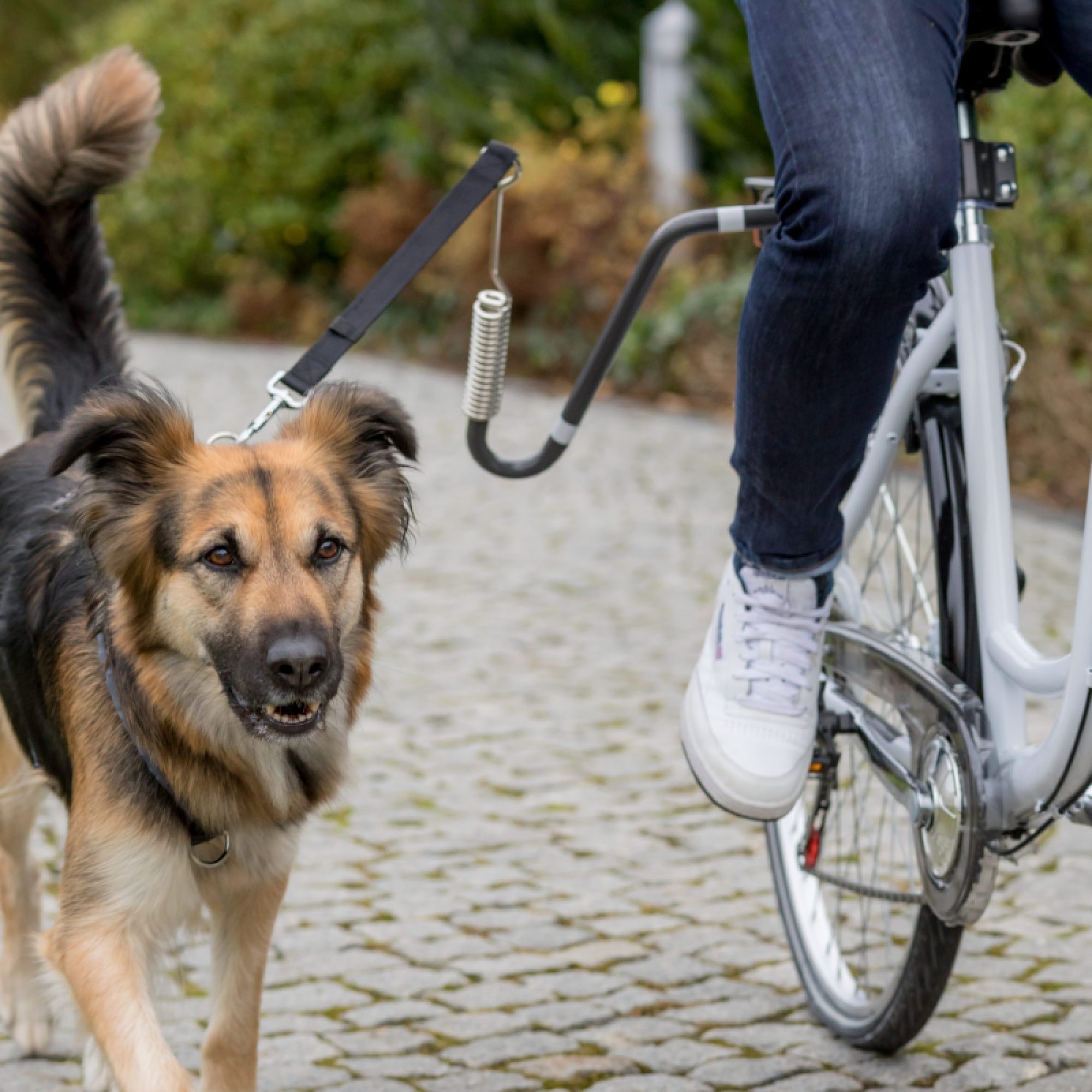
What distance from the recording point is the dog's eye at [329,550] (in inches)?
114

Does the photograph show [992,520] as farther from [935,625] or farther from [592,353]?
[592,353]

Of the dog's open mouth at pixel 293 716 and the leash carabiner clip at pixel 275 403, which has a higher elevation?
the leash carabiner clip at pixel 275 403

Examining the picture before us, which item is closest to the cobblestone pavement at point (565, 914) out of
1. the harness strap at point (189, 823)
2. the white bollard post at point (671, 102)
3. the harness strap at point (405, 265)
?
the harness strap at point (189, 823)

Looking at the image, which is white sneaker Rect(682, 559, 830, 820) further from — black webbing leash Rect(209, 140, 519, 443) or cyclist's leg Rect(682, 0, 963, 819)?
black webbing leash Rect(209, 140, 519, 443)

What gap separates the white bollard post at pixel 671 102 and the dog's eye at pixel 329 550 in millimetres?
11857

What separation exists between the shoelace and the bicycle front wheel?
0.81 ft

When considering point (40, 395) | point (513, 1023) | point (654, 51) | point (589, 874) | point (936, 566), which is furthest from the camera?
point (654, 51)

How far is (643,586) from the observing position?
25.8 feet

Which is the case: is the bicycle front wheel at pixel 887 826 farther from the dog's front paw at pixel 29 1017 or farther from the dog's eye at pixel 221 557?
the dog's front paw at pixel 29 1017

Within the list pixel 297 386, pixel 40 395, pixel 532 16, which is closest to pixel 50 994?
pixel 297 386

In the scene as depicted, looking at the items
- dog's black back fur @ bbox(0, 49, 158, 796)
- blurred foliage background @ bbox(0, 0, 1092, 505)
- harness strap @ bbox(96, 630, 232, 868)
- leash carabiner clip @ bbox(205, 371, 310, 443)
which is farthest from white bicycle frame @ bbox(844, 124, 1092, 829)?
blurred foliage background @ bbox(0, 0, 1092, 505)

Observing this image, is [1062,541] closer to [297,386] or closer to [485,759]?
[485,759]

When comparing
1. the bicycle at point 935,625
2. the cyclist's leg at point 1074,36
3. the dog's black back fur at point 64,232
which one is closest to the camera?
the cyclist's leg at point 1074,36

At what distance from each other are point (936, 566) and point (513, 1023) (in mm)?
1393
